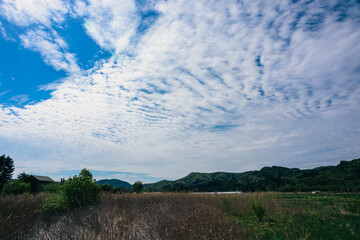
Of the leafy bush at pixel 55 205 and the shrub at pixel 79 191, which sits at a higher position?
the shrub at pixel 79 191

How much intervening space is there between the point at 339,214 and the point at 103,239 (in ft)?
46.0

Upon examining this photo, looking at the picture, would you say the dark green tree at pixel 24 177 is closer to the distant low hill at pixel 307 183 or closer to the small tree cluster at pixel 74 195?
the distant low hill at pixel 307 183

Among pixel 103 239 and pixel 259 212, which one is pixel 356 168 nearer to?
pixel 259 212


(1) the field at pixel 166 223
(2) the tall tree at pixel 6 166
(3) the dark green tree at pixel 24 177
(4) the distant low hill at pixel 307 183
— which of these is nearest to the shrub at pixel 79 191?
(1) the field at pixel 166 223

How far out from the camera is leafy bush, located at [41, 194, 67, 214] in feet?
30.3

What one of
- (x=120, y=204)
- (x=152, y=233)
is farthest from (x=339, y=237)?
(x=120, y=204)

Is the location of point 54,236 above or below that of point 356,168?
below

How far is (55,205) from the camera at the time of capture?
936 cm

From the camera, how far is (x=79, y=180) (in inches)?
422

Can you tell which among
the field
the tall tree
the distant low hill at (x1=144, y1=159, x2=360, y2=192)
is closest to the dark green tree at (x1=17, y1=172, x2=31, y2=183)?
the tall tree

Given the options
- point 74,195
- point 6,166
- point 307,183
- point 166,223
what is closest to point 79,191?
point 74,195

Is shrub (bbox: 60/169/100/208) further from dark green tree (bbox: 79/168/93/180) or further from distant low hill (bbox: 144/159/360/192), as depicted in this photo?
distant low hill (bbox: 144/159/360/192)

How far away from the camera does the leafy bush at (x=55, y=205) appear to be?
923 cm

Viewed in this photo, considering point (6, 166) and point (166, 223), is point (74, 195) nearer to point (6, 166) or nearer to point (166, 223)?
point (166, 223)
